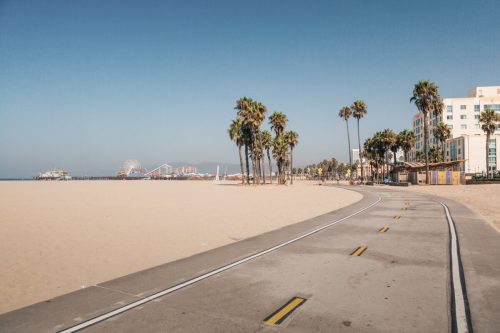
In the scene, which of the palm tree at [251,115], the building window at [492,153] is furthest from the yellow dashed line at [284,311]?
the building window at [492,153]

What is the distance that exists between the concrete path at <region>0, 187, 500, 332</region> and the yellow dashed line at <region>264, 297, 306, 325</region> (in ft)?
0.06

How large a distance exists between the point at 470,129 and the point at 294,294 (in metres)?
138

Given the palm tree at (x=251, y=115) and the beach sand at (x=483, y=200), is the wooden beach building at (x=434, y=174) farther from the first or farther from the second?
the palm tree at (x=251, y=115)

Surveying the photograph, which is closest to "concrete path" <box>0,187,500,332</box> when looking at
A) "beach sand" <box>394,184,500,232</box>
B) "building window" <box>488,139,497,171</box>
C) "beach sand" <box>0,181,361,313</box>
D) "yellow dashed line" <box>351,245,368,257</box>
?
"yellow dashed line" <box>351,245,368,257</box>

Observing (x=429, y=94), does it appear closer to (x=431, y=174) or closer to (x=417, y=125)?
(x=431, y=174)

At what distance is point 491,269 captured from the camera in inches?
348

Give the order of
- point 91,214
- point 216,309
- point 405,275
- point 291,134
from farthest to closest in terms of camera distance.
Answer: point 291,134 → point 91,214 → point 405,275 → point 216,309

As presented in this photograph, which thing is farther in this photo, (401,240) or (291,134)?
(291,134)

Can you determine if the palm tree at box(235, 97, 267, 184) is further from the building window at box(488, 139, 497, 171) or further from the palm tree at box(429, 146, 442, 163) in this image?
the building window at box(488, 139, 497, 171)

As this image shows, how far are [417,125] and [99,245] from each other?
15012 cm

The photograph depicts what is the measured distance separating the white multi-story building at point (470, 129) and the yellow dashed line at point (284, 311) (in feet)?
371

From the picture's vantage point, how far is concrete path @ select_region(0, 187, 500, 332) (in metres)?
5.69

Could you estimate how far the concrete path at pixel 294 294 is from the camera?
5.69 metres

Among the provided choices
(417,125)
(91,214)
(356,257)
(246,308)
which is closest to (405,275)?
(356,257)
